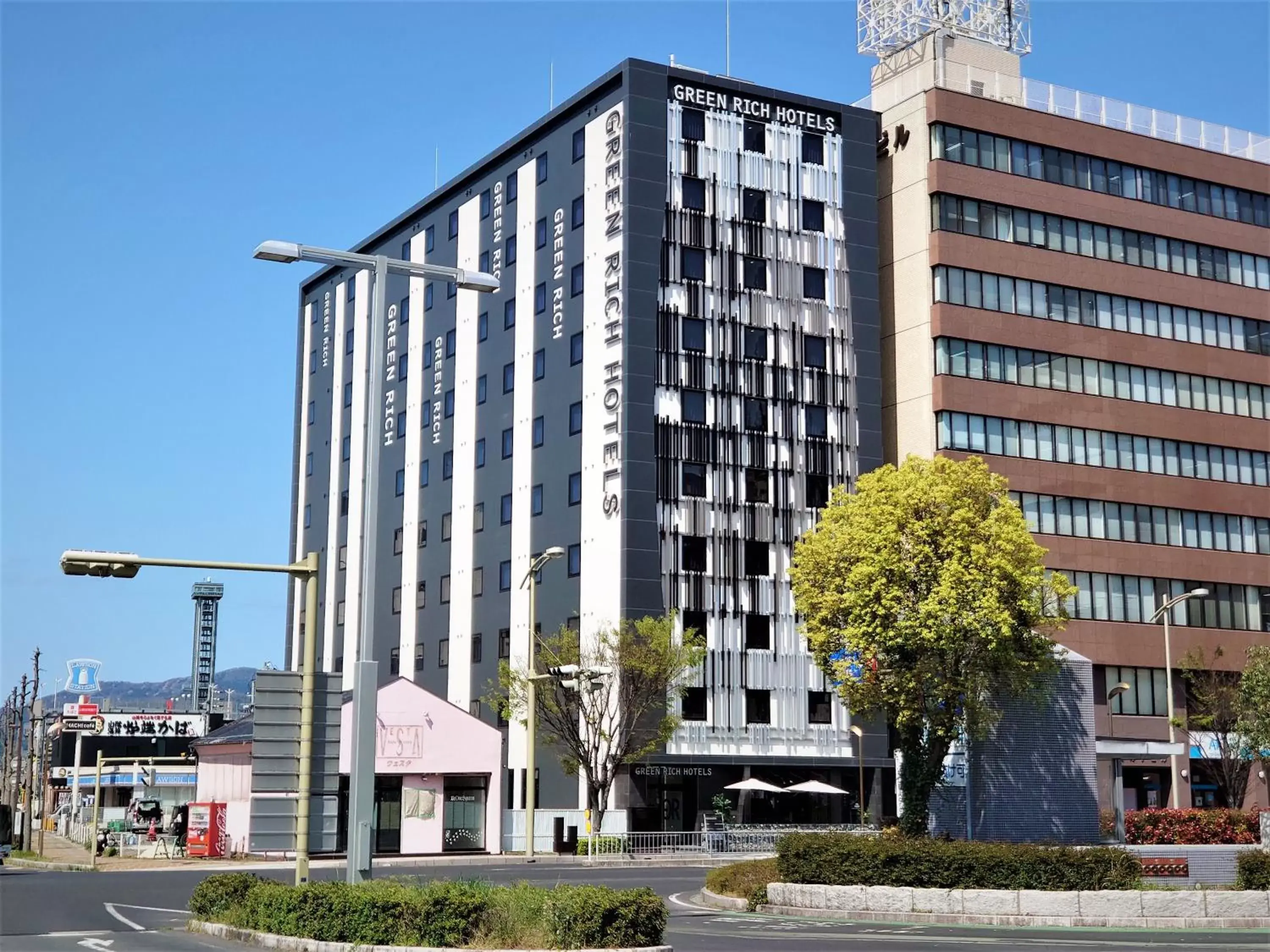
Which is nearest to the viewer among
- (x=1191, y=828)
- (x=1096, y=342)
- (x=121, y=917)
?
(x=121, y=917)

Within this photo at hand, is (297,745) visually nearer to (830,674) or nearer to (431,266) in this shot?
(431,266)

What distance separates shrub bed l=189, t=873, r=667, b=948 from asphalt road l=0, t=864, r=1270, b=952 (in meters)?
2.76

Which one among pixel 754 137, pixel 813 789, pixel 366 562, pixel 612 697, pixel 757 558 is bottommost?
pixel 813 789

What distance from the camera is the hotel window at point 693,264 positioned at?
69625 millimetres

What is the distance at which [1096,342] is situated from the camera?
76.1 meters

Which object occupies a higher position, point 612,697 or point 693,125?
point 693,125

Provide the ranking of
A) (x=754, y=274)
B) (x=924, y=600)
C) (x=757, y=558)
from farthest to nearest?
(x=754, y=274) < (x=757, y=558) < (x=924, y=600)

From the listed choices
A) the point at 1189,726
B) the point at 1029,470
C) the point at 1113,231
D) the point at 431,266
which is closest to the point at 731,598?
the point at 1029,470

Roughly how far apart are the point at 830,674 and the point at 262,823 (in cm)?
2930

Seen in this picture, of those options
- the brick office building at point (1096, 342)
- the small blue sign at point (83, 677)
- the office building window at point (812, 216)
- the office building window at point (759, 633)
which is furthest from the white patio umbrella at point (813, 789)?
the small blue sign at point (83, 677)

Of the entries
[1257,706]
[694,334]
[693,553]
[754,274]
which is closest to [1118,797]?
[1257,706]

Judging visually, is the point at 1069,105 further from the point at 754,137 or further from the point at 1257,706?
the point at 1257,706

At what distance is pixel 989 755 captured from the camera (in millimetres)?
40969

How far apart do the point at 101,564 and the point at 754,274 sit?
50.9 meters
